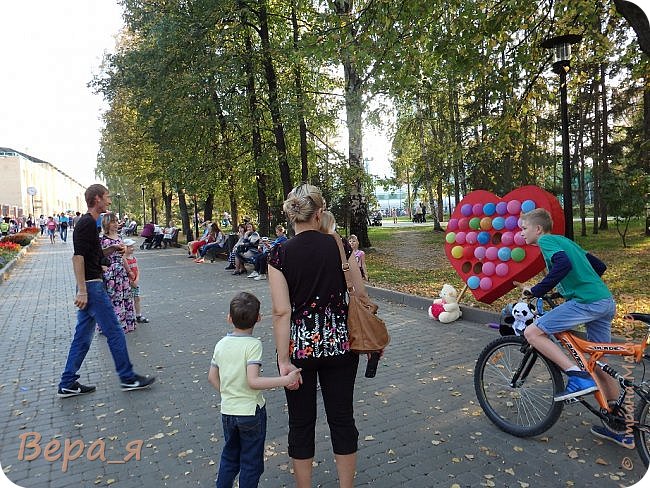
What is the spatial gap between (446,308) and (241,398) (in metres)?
5.36

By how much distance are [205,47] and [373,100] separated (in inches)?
247

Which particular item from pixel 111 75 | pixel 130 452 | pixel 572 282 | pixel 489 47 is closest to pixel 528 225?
pixel 572 282

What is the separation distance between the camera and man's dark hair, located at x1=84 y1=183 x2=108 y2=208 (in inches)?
190

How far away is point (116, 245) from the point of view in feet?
21.3

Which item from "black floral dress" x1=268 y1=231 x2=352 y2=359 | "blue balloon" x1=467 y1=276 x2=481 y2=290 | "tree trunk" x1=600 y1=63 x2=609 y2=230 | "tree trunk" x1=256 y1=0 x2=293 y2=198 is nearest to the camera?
"black floral dress" x1=268 y1=231 x2=352 y2=359

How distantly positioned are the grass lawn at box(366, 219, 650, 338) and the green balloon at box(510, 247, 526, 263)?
1258mm

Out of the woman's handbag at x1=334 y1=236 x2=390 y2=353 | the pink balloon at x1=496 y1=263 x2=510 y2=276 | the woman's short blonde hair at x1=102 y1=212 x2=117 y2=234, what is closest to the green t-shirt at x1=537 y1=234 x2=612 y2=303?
the woman's handbag at x1=334 y1=236 x2=390 y2=353

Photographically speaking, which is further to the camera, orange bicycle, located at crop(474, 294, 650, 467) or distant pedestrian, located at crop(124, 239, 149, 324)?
distant pedestrian, located at crop(124, 239, 149, 324)

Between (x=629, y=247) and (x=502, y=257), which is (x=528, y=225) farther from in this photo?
(x=629, y=247)

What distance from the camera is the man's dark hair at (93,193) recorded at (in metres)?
4.84

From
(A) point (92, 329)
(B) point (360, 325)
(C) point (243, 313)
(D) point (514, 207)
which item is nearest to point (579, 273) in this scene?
(B) point (360, 325)

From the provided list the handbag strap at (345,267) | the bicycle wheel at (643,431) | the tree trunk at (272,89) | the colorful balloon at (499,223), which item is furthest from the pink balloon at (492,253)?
the tree trunk at (272,89)

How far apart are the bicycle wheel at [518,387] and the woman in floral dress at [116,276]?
4.97 m

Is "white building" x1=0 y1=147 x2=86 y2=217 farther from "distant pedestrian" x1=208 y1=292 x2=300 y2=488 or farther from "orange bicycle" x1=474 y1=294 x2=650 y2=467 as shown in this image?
"orange bicycle" x1=474 y1=294 x2=650 y2=467
